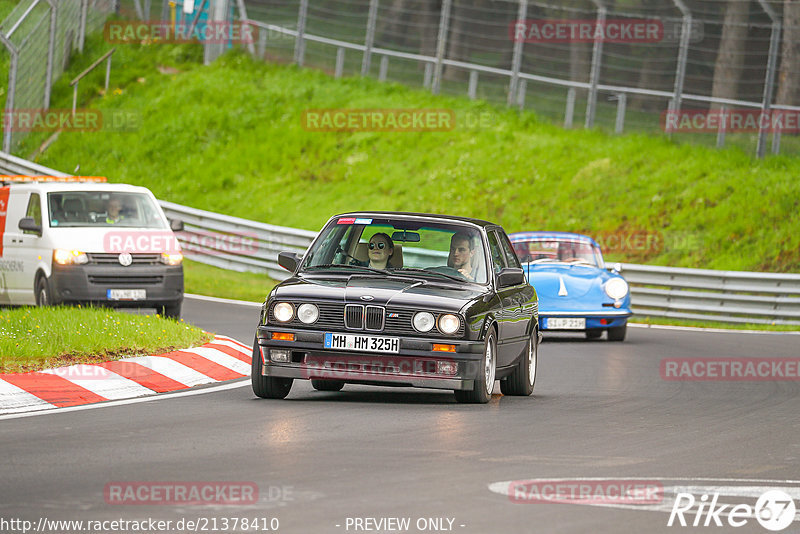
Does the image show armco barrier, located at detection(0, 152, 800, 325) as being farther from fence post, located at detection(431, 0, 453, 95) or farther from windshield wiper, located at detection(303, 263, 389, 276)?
windshield wiper, located at detection(303, 263, 389, 276)

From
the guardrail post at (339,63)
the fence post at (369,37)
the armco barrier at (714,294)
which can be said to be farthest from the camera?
the guardrail post at (339,63)

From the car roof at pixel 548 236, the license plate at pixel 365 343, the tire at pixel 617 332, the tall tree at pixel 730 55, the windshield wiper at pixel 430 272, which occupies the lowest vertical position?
the tire at pixel 617 332

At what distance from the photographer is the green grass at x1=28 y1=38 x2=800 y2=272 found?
95.1 ft

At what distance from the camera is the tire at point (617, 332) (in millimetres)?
20297

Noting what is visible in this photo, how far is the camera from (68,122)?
40.7m

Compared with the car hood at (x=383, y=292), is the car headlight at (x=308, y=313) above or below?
below

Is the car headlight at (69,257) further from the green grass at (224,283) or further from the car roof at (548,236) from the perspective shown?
the green grass at (224,283)

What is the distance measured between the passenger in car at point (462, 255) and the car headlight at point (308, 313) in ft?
5.04

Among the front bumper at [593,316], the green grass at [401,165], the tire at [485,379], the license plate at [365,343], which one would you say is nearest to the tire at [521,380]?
the tire at [485,379]

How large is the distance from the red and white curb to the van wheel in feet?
16.5

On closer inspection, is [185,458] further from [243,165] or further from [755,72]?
[243,165]

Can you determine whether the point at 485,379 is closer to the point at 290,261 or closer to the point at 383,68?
the point at 290,261

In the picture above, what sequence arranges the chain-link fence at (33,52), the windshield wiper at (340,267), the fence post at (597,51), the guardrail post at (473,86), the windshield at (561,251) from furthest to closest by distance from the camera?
the chain-link fence at (33,52), the guardrail post at (473,86), the fence post at (597,51), the windshield at (561,251), the windshield wiper at (340,267)

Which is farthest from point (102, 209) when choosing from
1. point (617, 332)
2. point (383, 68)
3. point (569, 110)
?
point (383, 68)
